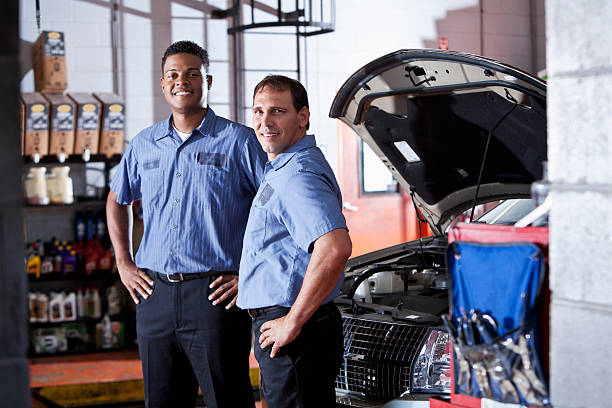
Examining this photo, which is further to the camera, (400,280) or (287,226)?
(400,280)

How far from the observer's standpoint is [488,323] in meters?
1.51

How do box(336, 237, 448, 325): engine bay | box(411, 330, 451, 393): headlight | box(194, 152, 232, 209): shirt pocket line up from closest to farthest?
box(194, 152, 232, 209): shirt pocket < box(411, 330, 451, 393): headlight < box(336, 237, 448, 325): engine bay

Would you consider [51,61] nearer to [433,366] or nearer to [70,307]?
[70,307]

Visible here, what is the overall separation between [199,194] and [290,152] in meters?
0.50

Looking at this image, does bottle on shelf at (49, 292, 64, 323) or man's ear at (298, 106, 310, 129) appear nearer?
man's ear at (298, 106, 310, 129)

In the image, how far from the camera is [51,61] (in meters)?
5.28

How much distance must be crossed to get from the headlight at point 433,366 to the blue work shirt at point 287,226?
674 millimetres

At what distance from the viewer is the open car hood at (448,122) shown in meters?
2.40

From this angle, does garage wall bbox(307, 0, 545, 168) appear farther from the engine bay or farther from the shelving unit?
the engine bay

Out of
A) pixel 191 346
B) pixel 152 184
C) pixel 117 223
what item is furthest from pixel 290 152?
pixel 117 223

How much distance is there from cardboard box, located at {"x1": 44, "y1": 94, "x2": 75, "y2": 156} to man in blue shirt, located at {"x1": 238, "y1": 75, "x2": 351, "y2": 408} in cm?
347

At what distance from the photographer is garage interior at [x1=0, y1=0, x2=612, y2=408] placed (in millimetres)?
1354

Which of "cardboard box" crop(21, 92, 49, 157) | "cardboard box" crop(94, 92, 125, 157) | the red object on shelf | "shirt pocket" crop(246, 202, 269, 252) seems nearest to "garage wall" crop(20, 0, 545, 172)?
"cardboard box" crop(21, 92, 49, 157)

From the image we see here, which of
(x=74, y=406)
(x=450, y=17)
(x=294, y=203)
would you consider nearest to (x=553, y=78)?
(x=294, y=203)
